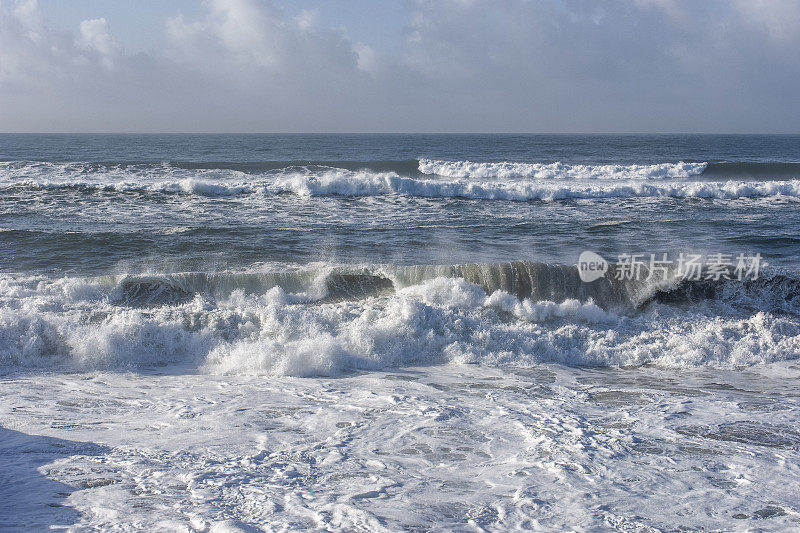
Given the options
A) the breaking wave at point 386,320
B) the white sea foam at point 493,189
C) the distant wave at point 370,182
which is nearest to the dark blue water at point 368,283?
the breaking wave at point 386,320

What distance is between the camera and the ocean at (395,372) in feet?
13.9

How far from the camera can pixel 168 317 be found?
830 cm

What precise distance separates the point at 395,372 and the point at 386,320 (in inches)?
43.5

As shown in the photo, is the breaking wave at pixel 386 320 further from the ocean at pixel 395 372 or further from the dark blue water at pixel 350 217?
the dark blue water at pixel 350 217

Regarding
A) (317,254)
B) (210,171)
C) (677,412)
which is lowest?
(677,412)

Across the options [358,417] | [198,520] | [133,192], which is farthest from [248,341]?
[133,192]

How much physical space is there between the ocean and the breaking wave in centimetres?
4

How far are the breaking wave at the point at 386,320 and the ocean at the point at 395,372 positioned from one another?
0.04m

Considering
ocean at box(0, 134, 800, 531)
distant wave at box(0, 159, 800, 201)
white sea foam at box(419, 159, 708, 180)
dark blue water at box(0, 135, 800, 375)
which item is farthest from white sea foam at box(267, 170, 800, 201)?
white sea foam at box(419, 159, 708, 180)

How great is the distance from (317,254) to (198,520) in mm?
8167

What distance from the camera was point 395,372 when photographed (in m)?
7.38

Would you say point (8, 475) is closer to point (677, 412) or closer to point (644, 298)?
point (677, 412)

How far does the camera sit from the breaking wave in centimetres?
750

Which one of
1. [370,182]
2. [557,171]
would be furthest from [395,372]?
[557,171]
